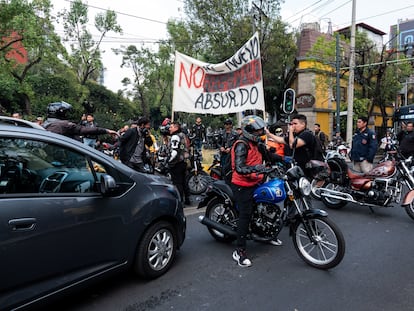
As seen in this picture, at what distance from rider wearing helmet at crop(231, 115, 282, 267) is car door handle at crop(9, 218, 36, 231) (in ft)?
6.80

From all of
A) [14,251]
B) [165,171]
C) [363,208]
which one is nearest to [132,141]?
[165,171]

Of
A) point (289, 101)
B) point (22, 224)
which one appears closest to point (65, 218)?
point (22, 224)

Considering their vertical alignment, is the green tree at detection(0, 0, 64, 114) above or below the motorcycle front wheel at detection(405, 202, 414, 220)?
above

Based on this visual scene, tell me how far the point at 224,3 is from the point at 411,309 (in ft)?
65.1

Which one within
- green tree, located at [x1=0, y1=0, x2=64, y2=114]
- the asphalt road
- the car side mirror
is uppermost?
green tree, located at [x1=0, y1=0, x2=64, y2=114]

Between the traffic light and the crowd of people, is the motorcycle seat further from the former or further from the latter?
the traffic light

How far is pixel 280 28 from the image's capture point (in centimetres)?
2059

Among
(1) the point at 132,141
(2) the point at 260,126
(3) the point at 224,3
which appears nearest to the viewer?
(2) the point at 260,126

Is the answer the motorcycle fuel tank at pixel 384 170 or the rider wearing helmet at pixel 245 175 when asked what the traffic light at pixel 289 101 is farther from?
the rider wearing helmet at pixel 245 175

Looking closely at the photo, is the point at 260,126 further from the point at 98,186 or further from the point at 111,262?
the point at 111,262

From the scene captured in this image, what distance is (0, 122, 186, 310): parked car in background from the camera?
7.65ft

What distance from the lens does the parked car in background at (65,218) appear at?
233 centimetres

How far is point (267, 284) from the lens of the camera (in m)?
3.31

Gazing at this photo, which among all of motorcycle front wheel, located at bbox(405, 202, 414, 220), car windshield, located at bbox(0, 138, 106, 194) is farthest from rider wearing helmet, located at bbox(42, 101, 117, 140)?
motorcycle front wheel, located at bbox(405, 202, 414, 220)
